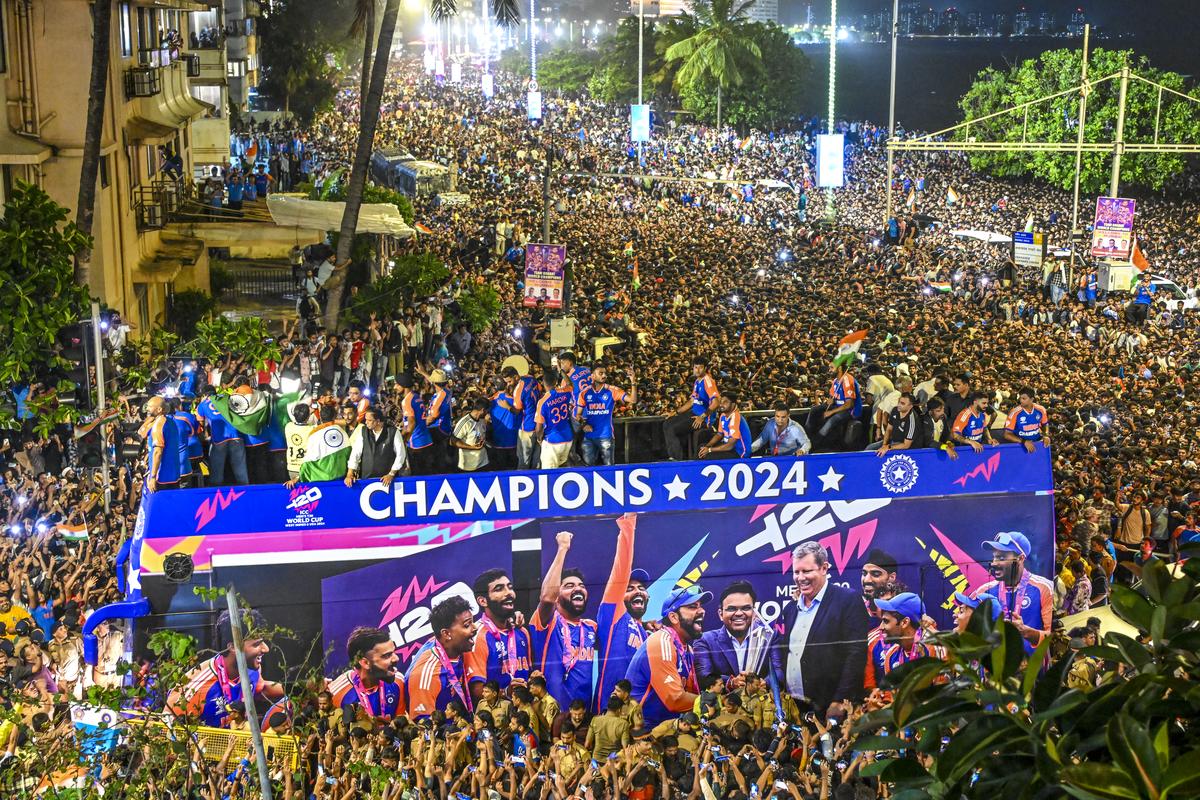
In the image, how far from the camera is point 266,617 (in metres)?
12.8

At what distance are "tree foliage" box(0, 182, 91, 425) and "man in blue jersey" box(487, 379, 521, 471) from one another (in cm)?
464

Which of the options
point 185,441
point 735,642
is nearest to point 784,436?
point 735,642

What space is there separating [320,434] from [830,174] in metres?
31.5

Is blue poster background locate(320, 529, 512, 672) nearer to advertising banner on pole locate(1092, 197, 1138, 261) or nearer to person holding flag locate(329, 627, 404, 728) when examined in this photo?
person holding flag locate(329, 627, 404, 728)

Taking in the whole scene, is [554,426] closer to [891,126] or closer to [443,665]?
[443,665]

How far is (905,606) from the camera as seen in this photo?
13.8 metres

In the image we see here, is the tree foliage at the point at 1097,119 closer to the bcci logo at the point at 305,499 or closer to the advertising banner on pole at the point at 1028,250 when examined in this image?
the advertising banner on pole at the point at 1028,250

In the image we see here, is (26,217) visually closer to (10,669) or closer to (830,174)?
(10,669)

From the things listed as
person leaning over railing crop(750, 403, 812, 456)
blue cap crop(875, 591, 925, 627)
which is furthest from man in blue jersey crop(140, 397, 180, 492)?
blue cap crop(875, 591, 925, 627)

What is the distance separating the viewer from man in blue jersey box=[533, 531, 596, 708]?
1324 cm

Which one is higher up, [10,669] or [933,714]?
[933,714]

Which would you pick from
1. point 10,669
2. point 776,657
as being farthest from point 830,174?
point 10,669

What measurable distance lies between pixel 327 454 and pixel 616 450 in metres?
3.07

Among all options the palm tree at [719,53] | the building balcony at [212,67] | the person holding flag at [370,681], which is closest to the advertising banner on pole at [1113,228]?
the building balcony at [212,67]
